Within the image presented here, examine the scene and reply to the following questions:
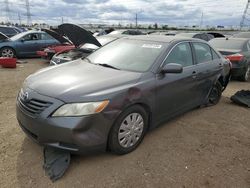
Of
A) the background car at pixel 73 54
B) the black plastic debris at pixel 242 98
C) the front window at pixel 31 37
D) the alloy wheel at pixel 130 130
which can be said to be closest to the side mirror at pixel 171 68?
the alloy wheel at pixel 130 130

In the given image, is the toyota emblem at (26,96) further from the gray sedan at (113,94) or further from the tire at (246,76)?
the tire at (246,76)

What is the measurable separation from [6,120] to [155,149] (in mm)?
2600

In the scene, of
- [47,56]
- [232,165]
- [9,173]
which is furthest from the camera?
[47,56]

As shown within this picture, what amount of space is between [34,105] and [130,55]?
1.73 metres

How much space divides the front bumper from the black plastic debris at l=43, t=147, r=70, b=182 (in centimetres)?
21

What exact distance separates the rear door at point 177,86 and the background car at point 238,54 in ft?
12.9

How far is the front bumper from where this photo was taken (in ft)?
9.11

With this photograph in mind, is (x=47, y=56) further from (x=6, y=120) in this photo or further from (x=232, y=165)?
(x=232, y=165)

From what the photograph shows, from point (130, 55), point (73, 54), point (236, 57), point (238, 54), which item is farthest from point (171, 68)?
point (238, 54)

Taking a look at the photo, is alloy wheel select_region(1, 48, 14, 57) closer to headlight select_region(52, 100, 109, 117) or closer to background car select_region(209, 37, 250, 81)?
background car select_region(209, 37, 250, 81)

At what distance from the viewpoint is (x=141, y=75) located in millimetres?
3428

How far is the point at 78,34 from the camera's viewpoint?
797cm

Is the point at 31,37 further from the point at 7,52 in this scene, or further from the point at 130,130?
the point at 130,130

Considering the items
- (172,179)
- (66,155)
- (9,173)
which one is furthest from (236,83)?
(9,173)
